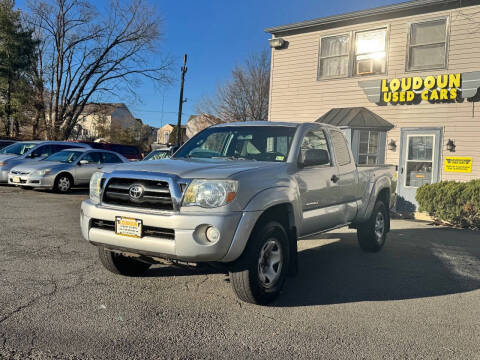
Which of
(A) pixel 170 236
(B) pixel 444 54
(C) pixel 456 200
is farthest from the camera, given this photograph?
(B) pixel 444 54

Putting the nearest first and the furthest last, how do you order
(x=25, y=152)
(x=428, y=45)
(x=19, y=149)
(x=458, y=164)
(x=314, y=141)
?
(x=314, y=141) < (x=458, y=164) < (x=428, y=45) < (x=25, y=152) < (x=19, y=149)

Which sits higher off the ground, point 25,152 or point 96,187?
point 25,152

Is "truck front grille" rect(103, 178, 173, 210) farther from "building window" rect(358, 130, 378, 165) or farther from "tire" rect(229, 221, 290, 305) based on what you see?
"building window" rect(358, 130, 378, 165)

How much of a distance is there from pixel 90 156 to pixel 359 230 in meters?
10.5

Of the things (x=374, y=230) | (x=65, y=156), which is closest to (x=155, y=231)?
(x=374, y=230)

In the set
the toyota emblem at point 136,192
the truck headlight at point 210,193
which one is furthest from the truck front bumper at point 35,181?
the truck headlight at point 210,193

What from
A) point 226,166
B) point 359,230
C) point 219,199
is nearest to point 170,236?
point 219,199

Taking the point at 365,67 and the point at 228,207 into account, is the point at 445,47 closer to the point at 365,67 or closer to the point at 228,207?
the point at 365,67

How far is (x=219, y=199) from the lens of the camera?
381 centimetres

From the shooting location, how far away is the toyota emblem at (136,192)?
3959mm

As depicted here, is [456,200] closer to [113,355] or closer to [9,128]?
[113,355]

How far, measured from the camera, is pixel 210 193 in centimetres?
382

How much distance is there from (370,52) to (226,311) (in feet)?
39.9

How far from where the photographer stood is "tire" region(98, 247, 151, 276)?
4.76 m
